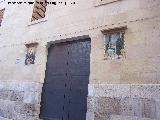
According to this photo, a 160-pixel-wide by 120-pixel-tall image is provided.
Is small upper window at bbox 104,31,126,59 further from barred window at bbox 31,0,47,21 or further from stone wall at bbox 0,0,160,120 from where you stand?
barred window at bbox 31,0,47,21

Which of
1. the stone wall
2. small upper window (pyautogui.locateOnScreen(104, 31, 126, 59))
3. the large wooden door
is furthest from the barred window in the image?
small upper window (pyautogui.locateOnScreen(104, 31, 126, 59))

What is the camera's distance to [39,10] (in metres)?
7.88

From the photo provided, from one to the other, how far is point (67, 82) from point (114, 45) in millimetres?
1853

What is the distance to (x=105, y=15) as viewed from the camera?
573cm

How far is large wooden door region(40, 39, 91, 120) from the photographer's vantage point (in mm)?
5852

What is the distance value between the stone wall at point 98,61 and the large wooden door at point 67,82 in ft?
0.86

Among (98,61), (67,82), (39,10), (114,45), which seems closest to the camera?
(114,45)

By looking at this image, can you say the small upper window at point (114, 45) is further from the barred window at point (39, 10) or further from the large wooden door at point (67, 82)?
the barred window at point (39, 10)

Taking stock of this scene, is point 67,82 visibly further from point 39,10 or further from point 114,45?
point 39,10

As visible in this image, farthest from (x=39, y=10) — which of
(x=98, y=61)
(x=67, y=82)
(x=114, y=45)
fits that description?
(x=114, y=45)

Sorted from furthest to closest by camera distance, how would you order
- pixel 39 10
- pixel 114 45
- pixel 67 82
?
pixel 39 10
pixel 67 82
pixel 114 45

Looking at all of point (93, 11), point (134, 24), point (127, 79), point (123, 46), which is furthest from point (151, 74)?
point (93, 11)

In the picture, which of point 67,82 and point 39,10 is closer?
point 67,82

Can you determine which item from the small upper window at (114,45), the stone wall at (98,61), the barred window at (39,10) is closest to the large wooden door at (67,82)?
the stone wall at (98,61)
